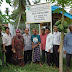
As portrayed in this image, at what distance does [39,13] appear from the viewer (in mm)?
5125

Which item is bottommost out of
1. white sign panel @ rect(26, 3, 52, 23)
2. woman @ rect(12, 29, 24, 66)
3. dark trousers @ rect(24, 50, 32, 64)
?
dark trousers @ rect(24, 50, 32, 64)

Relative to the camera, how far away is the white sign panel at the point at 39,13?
4.96m

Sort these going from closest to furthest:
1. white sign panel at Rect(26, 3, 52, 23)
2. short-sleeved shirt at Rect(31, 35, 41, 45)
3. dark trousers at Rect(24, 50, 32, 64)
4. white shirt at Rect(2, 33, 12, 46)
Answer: white shirt at Rect(2, 33, 12, 46) → short-sleeved shirt at Rect(31, 35, 41, 45) → dark trousers at Rect(24, 50, 32, 64) → white sign panel at Rect(26, 3, 52, 23)

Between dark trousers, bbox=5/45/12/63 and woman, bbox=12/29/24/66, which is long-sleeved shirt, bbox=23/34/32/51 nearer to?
woman, bbox=12/29/24/66

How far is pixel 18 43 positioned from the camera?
4434mm

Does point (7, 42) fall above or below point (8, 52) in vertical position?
above

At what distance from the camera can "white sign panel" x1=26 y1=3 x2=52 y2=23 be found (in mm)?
4961

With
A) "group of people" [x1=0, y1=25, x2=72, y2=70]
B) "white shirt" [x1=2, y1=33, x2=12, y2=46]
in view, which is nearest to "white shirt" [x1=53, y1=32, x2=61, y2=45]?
"group of people" [x1=0, y1=25, x2=72, y2=70]

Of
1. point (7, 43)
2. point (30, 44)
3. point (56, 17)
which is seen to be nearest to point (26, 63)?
point (30, 44)

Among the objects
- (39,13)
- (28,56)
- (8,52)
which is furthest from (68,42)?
(8,52)

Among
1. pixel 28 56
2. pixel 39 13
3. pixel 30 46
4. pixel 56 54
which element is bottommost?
pixel 28 56

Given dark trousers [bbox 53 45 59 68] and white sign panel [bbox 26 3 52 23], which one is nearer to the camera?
dark trousers [bbox 53 45 59 68]

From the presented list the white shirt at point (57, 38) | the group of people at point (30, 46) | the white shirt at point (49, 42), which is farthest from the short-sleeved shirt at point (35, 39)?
the white shirt at point (57, 38)

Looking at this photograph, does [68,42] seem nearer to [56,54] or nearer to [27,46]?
[56,54]
